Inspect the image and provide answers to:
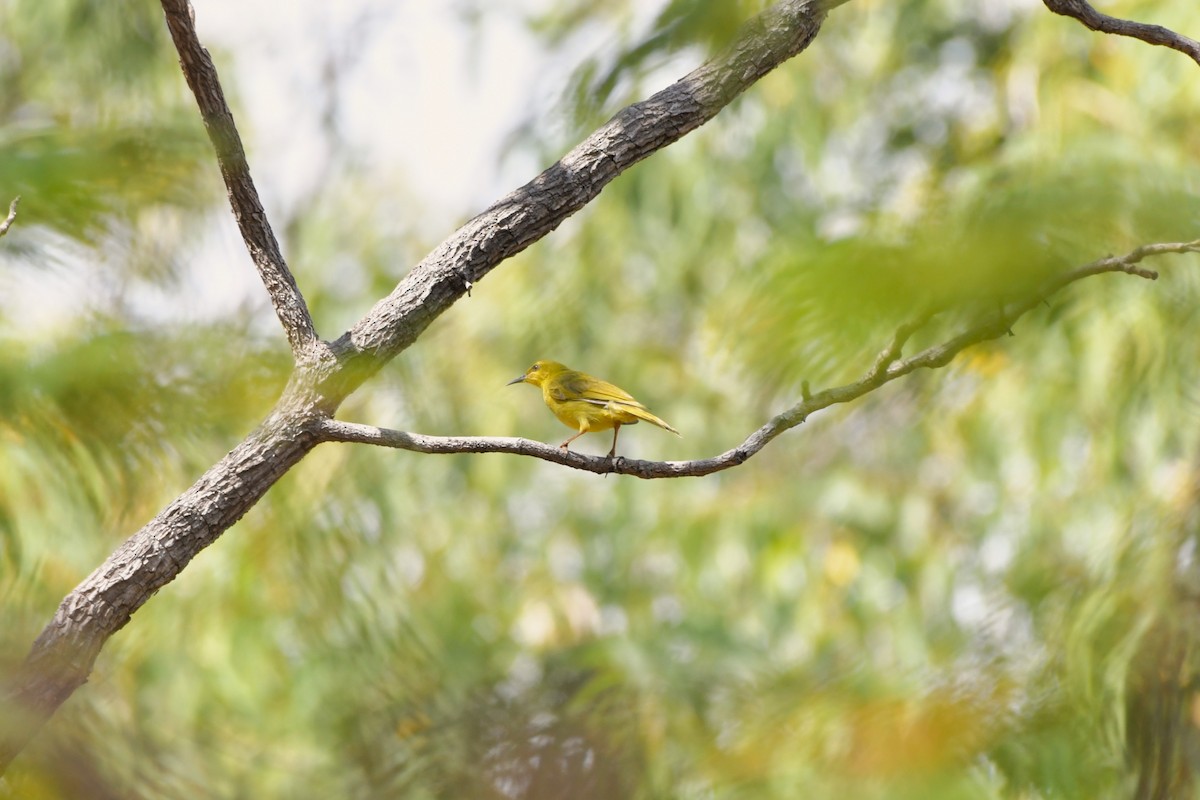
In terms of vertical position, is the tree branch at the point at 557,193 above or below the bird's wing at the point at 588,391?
below

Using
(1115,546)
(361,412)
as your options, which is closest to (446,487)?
(361,412)

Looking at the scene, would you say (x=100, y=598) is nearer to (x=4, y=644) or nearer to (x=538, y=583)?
(x=4, y=644)

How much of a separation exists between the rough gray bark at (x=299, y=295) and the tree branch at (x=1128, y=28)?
0.26 meters

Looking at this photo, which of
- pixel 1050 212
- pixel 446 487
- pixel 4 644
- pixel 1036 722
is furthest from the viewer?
pixel 446 487

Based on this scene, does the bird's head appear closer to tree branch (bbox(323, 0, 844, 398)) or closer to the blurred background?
the blurred background

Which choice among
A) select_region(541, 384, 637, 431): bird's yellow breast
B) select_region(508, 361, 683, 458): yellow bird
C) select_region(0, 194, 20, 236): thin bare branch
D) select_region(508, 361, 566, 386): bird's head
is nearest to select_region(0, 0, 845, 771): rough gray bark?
select_region(0, 194, 20, 236): thin bare branch

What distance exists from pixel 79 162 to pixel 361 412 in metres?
3.02

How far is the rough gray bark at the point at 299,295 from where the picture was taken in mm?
1057

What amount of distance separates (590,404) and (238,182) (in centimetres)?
137

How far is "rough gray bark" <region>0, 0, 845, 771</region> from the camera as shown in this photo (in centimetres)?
106

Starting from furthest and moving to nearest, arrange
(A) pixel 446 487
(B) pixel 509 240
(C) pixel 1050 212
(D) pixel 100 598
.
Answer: (A) pixel 446 487 → (B) pixel 509 240 → (D) pixel 100 598 → (C) pixel 1050 212

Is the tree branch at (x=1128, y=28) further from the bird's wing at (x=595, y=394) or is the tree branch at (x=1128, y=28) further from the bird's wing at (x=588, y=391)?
the bird's wing at (x=588, y=391)

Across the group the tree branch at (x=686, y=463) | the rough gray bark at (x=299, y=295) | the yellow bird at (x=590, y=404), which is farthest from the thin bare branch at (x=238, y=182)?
the yellow bird at (x=590, y=404)

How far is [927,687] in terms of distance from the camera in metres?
0.70
